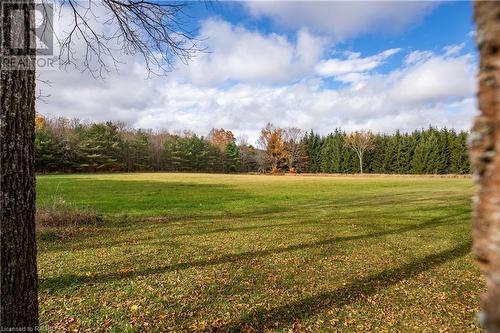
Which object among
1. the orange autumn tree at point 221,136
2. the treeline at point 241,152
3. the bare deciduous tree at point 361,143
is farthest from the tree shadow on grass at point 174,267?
the orange autumn tree at point 221,136

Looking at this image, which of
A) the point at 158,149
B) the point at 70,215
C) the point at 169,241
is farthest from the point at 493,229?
the point at 158,149

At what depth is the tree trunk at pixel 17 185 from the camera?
303 centimetres

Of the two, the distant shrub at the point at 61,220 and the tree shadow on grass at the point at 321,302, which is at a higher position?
the distant shrub at the point at 61,220

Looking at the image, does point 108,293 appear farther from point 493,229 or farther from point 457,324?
point 493,229

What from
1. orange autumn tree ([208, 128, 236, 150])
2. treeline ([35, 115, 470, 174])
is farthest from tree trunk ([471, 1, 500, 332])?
orange autumn tree ([208, 128, 236, 150])

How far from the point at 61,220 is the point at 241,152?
286ft

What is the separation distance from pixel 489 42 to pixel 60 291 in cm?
687

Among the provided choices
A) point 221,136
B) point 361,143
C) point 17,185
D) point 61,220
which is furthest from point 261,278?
point 221,136

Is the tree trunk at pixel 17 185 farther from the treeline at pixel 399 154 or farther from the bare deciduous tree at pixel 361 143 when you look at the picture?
the bare deciduous tree at pixel 361 143

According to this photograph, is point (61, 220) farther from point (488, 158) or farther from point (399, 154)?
point (399, 154)

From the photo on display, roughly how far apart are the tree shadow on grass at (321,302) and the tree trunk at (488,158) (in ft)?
13.3

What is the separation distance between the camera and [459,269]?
7117mm

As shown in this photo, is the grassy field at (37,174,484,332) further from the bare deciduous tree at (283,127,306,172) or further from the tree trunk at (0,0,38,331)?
the bare deciduous tree at (283,127,306,172)

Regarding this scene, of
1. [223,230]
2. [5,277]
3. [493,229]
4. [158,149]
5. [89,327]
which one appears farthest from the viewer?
[158,149]
